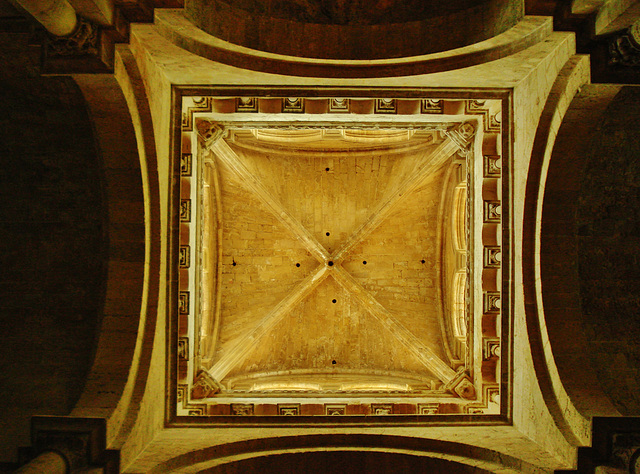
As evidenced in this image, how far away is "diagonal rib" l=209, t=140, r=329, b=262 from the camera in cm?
1127

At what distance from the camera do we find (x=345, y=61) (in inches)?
281

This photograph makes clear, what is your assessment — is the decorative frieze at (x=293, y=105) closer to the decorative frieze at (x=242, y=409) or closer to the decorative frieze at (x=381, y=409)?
the decorative frieze at (x=242, y=409)

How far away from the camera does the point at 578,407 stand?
22.1 ft

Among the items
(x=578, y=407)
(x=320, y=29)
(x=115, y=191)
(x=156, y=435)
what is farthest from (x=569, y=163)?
(x=156, y=435)

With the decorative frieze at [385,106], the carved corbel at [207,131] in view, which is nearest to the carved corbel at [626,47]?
the decorative frieze at [385,106]

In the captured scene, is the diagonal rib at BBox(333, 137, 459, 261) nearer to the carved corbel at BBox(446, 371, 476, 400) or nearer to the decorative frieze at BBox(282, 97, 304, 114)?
the decorative frieze at BBox(282, 97, 304, 114)

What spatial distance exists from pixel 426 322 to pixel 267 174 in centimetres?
571

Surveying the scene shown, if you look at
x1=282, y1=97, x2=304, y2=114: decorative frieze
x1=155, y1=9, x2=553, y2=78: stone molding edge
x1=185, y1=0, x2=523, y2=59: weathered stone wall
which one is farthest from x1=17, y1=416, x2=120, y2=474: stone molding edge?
x1=185, y1=0, x2=523, y2=59: weathered stone wall

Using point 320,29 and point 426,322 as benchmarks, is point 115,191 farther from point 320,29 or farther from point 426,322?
point 426,322

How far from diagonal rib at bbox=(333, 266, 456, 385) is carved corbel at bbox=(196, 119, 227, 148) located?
554 centimetres

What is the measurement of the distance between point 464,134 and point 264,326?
6.86 metres

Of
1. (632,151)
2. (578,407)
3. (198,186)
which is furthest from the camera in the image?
(198,186)

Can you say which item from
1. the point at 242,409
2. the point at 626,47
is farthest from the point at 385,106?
the point at 242,409

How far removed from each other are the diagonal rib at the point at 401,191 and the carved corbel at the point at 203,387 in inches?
203
